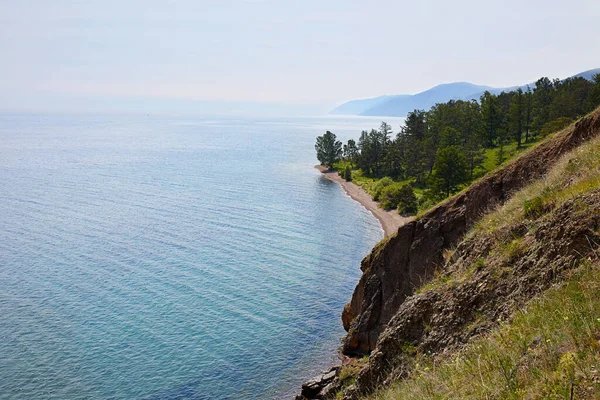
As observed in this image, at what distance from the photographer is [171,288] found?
46.4m

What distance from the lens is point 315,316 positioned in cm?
4069

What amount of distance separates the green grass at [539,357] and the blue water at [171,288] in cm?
2291

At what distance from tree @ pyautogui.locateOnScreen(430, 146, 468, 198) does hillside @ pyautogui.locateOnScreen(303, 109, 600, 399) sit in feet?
188

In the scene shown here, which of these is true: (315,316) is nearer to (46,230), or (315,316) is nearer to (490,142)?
(46,230)

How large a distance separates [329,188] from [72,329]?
256ft

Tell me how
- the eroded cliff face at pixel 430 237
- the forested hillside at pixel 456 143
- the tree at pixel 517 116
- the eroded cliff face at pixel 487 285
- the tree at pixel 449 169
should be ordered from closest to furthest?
1. the eroded cliff face at pixel 487 285
2. the eroded cliff face at pixel 430 237
3. the tree at pixel 449 169
4. the forested hillside at pixel 456 143
5. the tree at pixel 517 116

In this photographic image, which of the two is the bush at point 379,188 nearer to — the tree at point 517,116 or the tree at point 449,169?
the tree at point 449,169

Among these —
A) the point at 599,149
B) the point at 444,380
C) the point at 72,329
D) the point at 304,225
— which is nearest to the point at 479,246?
the point at 599,149

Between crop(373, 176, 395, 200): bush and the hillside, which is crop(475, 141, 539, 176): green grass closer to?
crop(373, 176, 395, 200): bush

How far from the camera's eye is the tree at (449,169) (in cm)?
7569

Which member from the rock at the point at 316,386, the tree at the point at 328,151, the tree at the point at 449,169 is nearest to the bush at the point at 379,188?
the tree at the point at 449,169

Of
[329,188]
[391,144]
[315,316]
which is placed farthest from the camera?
[391,144]

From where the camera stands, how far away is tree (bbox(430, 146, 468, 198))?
7569cm

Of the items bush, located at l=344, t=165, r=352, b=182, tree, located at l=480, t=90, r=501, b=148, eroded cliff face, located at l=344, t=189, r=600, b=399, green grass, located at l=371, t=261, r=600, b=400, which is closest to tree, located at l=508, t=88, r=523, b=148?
tree, located at l=480, t=90, r=501, b=148
